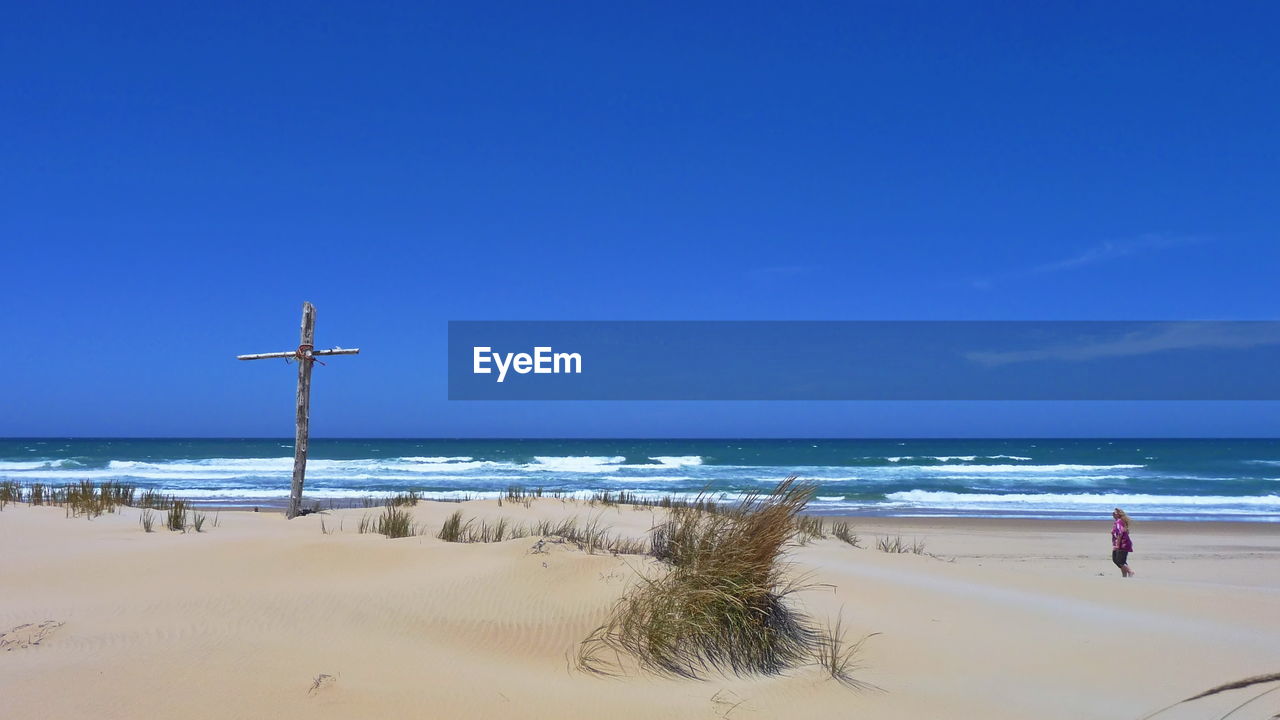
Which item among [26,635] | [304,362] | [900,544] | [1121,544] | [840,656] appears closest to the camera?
[26,635]

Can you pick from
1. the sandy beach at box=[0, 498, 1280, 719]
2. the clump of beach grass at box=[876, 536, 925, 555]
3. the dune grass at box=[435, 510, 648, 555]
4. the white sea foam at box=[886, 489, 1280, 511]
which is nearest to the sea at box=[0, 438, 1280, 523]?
the white sea foam at box=[886, 489, 1280, 511]

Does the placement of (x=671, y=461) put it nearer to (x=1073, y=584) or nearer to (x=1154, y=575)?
(x=1154, y=575)

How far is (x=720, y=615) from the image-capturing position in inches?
195

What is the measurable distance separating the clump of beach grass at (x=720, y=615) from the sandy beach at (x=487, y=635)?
0.64ft

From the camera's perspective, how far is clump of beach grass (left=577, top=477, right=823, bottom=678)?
4785 mm

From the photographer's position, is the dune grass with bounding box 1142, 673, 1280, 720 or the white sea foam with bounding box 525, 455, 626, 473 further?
the white sea foam with bounding box 525, 455, 626, 473

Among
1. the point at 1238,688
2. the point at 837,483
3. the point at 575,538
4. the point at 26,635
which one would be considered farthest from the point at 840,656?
the point at 837,483

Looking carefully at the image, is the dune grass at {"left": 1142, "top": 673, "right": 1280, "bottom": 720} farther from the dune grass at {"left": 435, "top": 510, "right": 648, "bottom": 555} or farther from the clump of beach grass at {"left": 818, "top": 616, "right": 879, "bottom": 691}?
the dune grass at {"left": 435, "top": 510, "right": 648, "bottom": 555}

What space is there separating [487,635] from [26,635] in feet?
8.83

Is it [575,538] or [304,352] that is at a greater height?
[304,352]

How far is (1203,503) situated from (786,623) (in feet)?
98.0

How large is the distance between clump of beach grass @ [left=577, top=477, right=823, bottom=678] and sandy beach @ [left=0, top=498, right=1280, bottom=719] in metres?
0.19

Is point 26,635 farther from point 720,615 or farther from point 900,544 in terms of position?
point 900,544

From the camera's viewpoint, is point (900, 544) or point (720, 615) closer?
point (720, 615)
